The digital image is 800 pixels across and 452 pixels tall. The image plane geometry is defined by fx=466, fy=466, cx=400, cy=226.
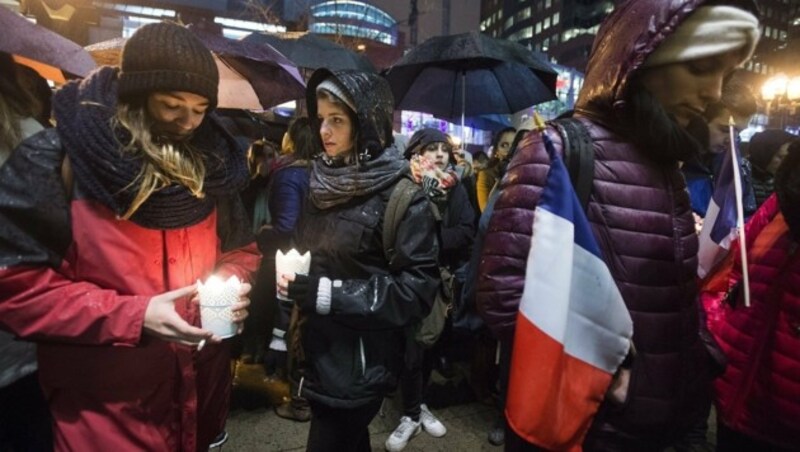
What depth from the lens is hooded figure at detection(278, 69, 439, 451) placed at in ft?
7.47

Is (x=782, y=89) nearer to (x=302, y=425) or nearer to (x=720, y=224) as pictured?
(x=720, y=224)

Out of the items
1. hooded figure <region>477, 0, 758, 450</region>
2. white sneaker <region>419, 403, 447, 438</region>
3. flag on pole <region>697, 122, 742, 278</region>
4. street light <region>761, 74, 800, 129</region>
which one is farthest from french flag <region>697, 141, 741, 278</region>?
street light <region>761, 74, 800, 129</region>

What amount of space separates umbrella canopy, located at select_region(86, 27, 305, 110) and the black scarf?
3566 mm

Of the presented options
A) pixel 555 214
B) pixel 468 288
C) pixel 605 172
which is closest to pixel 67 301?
pixel 555 214

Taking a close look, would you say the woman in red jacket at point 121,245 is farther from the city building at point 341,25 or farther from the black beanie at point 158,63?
the city building at point 341,25

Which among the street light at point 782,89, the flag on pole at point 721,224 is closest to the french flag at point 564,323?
the flag on pole at point 721,224

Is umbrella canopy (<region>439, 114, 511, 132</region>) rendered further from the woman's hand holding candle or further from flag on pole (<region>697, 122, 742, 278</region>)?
the woman's hand holding candle

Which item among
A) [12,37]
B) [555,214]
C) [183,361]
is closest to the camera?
[555,214]

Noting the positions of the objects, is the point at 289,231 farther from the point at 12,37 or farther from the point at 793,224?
the point at 793,224

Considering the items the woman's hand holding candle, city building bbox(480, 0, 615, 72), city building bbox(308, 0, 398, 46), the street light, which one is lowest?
the woman's hand holding candle

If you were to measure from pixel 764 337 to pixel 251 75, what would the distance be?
5.27m

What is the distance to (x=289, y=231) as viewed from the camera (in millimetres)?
4293

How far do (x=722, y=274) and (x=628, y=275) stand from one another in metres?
1.03

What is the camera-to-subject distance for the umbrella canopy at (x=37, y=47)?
2793 mm
